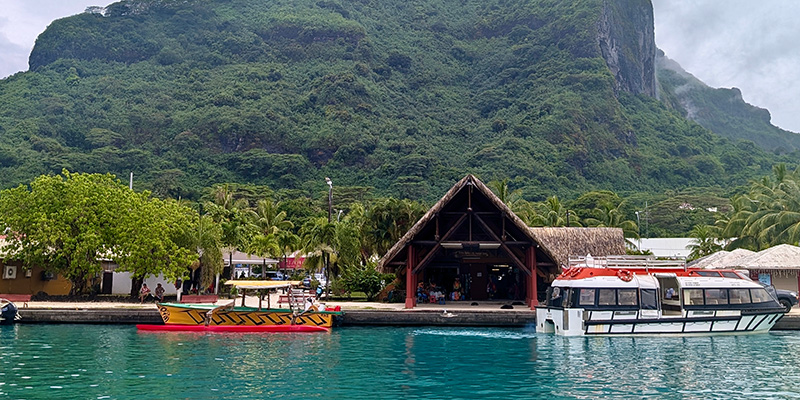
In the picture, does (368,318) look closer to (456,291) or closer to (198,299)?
(456,291)

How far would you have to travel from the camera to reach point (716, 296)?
93.1 feet

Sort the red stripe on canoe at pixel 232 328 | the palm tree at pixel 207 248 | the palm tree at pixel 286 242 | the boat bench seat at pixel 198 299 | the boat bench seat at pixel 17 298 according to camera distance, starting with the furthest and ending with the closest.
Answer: the palm tree at pixel 286 242 → the palm tree at pixel 207 248 → the boat bench seat at pixel 198 299 → the boat bench seat at pixel 17 298 → the red stripe on canoe at pixel 232 328

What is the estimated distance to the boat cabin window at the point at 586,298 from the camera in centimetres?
2730

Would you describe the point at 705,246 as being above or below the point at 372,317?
above

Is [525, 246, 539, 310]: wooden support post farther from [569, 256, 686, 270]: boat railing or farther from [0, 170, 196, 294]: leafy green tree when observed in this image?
[0, 170, 196, 294]: leafy green tree

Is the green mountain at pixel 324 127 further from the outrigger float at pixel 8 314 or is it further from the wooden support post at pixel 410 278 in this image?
the wooden support post at pixel 410 278

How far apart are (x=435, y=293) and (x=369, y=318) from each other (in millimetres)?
7195

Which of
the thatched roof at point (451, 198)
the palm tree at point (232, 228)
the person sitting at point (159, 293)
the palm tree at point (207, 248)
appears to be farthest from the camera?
the palm tree at point (232, 228)

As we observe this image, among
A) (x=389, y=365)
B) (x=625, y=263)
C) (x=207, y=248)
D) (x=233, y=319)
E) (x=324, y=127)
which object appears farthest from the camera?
(x=324, y=127)

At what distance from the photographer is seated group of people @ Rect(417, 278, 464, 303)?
3753cm

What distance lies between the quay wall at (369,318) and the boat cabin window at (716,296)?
7.39 meters

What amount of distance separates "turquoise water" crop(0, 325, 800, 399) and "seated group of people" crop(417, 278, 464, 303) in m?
8.71

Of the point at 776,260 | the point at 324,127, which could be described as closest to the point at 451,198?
the point at 776,260

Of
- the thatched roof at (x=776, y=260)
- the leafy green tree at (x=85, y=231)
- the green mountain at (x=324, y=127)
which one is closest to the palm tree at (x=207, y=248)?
the leafy green tree at (x=85, y=231)
